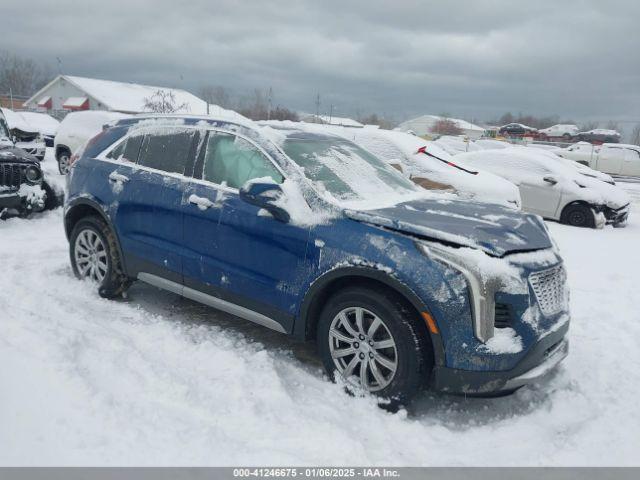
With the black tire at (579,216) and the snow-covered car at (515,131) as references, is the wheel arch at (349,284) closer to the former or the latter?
the black tire at (579,216)

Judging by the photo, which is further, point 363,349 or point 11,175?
point 11,175

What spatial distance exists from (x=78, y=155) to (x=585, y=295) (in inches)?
222

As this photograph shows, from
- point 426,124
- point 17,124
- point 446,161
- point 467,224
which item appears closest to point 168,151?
point 467,224

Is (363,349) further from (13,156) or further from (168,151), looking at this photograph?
(13,156)

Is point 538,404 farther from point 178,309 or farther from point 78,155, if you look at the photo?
point 78,155

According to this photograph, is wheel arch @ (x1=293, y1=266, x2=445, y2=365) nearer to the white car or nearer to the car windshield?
the car windshield

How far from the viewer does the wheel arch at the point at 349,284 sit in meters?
3.16

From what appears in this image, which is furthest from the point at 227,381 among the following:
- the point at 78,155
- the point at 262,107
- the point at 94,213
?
the point at 262,107

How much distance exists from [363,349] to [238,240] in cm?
126

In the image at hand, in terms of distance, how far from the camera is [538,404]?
359 centimetres

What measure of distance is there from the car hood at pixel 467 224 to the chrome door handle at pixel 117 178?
235 cm

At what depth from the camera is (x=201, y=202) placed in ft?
13.7

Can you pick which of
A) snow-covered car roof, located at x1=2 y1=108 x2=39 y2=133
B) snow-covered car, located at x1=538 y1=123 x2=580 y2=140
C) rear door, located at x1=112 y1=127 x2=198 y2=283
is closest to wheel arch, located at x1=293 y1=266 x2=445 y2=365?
rear door, located at x1=112 y1=127 x2=198 y2=283

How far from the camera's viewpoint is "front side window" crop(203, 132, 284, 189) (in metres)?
4.03
